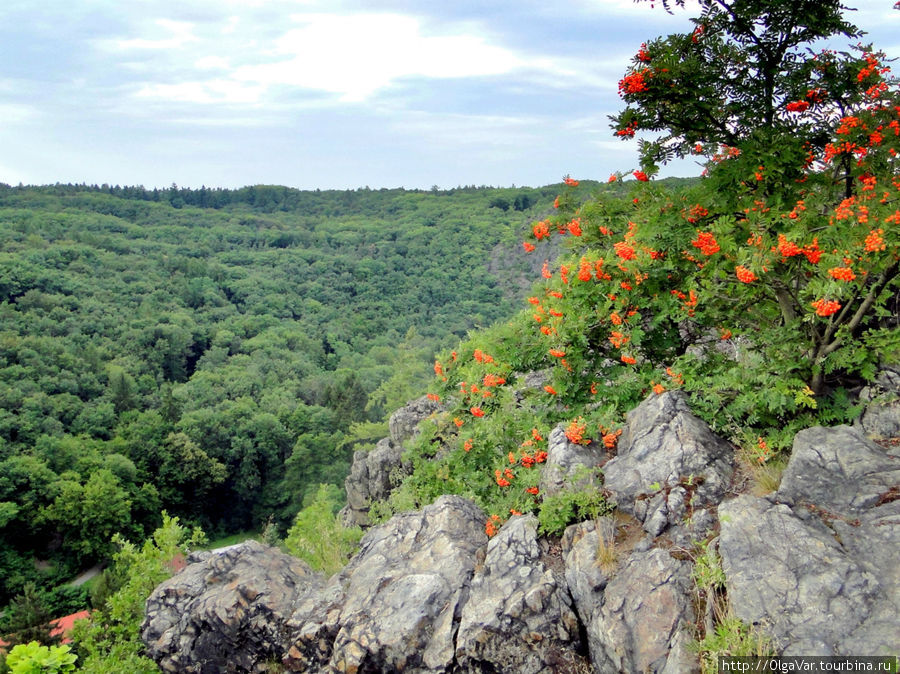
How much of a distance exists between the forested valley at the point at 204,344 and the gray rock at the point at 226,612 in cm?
950

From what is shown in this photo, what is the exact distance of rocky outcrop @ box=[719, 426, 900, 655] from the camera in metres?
4.54

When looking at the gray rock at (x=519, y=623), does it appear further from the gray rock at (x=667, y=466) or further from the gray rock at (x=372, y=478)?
the gray rock at (x=372, y=478)

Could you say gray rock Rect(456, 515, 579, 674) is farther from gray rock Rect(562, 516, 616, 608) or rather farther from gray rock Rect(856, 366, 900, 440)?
gray rock Rect(856, 366, 900, 440)

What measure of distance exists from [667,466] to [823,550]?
1.65 meters

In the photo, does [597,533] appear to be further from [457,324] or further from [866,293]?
[457,324]

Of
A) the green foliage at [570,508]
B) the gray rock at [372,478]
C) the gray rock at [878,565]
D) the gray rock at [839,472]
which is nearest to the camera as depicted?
the gray rock at [878,565]

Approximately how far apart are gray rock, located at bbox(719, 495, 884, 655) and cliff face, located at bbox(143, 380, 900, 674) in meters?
Result: 0.01

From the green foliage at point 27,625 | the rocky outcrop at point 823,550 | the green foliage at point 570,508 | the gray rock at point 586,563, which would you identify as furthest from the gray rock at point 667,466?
the green foliage at point 27,625

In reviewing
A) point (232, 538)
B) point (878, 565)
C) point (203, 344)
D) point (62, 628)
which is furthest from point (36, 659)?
point (203, 344)

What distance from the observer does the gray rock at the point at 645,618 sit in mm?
4953

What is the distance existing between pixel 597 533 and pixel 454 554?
1713 mm

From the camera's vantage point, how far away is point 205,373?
66562 millimetres

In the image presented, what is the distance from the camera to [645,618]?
17.1 ft

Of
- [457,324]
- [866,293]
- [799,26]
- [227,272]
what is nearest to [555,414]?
[866,293]
